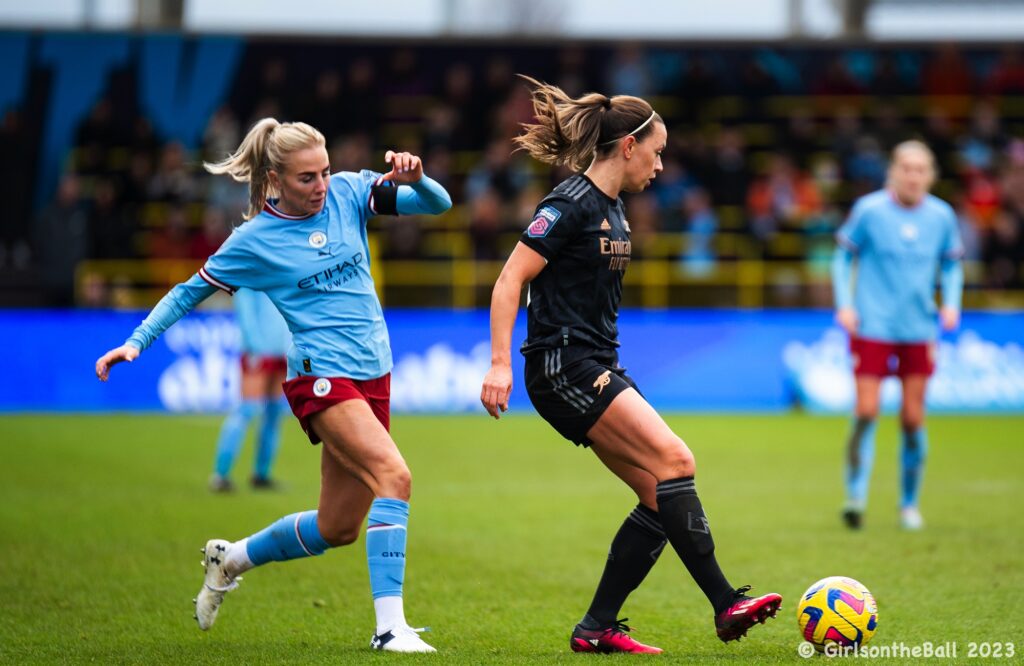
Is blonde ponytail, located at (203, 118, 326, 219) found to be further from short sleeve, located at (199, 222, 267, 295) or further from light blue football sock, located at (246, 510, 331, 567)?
light blue football sock, located at (246, 510, 331, 567)

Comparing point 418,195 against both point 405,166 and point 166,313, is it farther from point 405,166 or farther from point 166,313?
point 166,313

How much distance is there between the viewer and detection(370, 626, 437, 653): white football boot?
221 inches

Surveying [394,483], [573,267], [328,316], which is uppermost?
[573,267]

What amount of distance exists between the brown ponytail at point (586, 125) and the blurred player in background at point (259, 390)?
587cm

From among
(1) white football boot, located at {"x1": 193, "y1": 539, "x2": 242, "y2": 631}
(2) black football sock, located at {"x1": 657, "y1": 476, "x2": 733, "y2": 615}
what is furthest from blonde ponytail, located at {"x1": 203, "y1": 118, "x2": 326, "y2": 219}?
(2) black football sock, located at {"x1": 657, "y1": 476, "x2": 733, "y2": 615}

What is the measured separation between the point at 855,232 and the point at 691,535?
474 centimetres

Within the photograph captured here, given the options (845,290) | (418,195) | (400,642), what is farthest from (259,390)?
(400,642)

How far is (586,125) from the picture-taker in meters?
5.83

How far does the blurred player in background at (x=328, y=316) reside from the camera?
5.73 metres

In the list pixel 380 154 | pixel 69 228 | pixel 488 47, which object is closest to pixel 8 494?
pixel 69 228

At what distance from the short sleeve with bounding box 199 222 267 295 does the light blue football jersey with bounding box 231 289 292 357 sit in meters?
5.47

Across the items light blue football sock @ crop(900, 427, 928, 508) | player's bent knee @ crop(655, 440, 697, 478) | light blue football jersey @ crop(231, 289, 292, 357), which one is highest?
player's bent knee @ crop(655, 440, 697, 478)

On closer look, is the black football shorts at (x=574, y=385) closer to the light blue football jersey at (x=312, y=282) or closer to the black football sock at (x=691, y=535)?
the black football sock at (x=691, y=535)

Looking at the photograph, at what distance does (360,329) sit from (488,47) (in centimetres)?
1972
